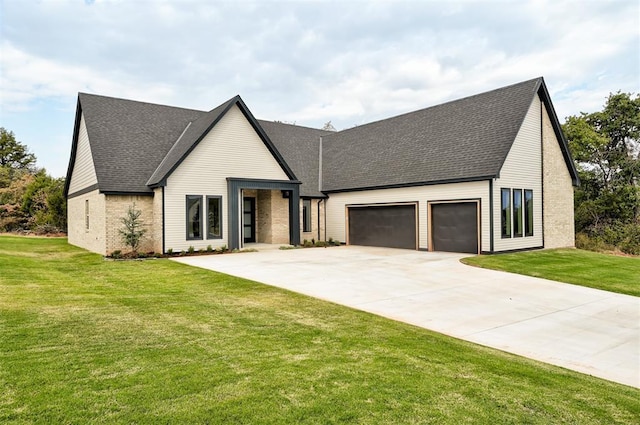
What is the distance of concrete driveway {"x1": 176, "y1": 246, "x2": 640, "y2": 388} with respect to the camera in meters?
5.99

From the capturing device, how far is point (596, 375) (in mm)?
5059

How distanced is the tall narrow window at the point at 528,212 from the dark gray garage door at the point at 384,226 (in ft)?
15.8

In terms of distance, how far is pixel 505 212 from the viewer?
1689cm

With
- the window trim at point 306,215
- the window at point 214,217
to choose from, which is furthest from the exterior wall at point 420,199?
the window at point 214,217

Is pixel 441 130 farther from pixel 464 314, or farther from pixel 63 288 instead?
pixel 63 288

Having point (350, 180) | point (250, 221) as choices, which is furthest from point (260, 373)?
point (250, 221)

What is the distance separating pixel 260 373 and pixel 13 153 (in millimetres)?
53250

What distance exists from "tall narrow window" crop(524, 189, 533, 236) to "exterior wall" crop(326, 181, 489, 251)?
273 cm

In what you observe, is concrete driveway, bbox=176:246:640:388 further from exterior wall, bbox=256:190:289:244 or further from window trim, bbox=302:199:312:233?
window trim, bbox=302:199:312:233

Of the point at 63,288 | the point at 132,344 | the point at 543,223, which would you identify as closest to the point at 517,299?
the point at 132,344

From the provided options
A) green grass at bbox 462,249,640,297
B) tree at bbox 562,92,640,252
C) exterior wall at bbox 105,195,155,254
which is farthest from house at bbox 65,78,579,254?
tree at bbox 562,92,640,252

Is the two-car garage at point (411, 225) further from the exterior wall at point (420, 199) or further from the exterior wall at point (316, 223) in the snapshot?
the exterior wall at point (316, 223)

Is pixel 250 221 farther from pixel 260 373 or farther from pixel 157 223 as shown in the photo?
pixel 260 373

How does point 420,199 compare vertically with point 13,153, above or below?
below
